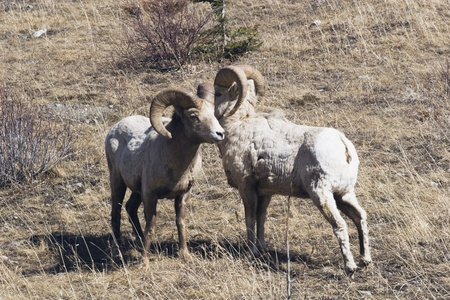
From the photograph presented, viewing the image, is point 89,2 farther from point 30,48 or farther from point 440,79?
point 440,79

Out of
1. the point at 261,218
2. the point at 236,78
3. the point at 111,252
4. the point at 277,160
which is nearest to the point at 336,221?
the point at 277,160

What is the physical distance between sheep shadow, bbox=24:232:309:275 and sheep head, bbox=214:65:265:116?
160cm

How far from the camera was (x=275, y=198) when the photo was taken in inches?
401

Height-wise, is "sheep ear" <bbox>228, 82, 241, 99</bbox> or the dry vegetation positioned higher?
"sheep ear" <bbox>228, 82, 241, 99</bbox>

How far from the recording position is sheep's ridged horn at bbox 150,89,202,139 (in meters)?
7.68

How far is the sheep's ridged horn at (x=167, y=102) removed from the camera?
302 inches

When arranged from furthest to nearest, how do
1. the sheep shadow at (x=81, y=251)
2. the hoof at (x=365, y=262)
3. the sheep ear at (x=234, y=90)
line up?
the sheep ear at (x=234, y=90)
the sheep shadow at (x=81, y=251)
the hoof at (x=365, y=262)

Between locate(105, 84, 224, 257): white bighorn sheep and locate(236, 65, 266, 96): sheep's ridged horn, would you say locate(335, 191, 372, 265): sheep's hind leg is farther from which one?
locate(236, 65, 266, 96): sheep's ridged horn

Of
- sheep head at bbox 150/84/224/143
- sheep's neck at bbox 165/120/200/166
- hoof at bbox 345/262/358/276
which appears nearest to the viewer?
hoof at bbox 345/262/358/276

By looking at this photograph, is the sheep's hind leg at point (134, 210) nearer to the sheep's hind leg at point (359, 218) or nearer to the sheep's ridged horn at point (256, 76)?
the sheep's ridged horn at point (256, 76)

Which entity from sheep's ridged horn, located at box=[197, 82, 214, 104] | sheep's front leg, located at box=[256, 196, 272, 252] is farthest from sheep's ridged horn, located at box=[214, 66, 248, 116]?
sheep's front leg, located at box=[256, 196, 272, 252]

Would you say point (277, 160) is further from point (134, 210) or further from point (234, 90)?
point (134, 210)

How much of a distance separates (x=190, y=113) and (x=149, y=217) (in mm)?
1310

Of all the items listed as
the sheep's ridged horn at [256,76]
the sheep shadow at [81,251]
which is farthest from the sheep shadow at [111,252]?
the sheep's ridged horn at [256,76]
